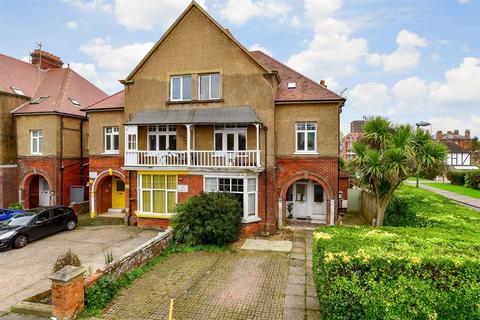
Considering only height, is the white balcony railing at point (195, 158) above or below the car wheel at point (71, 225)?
above

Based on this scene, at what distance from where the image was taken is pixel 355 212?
20578 mm

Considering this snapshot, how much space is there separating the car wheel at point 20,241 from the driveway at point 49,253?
22 centimetres

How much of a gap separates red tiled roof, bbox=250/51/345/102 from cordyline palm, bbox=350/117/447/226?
3264 millimetres

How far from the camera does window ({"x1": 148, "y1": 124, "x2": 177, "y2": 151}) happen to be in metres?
16.8

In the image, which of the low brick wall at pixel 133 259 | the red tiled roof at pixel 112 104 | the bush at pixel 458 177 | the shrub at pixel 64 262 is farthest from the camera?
the bush at pixel 458 177

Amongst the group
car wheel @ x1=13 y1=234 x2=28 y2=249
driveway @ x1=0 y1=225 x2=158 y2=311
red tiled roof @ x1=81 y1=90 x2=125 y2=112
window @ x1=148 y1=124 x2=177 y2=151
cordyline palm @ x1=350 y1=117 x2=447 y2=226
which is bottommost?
driveway @ x1=0 y1=225 x2=158 y2=311

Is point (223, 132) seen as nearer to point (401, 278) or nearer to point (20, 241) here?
point (20, 241)

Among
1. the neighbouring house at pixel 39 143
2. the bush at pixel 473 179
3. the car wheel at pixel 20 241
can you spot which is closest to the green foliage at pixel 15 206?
Answer: the neighbouring house at pixel 39 143

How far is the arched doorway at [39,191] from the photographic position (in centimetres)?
2162

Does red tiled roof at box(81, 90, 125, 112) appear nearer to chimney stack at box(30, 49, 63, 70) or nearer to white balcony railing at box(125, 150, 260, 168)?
white balcony railing at box(125, 150, 260, 168)

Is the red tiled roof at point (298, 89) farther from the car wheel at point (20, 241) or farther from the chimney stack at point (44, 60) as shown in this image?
the chimney stack at point (44, 60)

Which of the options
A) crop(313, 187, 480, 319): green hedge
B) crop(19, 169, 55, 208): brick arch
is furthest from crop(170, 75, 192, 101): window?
crop(313, 187, 480, 319): green hedge

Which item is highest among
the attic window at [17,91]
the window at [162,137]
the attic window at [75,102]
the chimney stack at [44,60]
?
the chimney stack at [44,60]

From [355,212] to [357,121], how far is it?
278 feet
